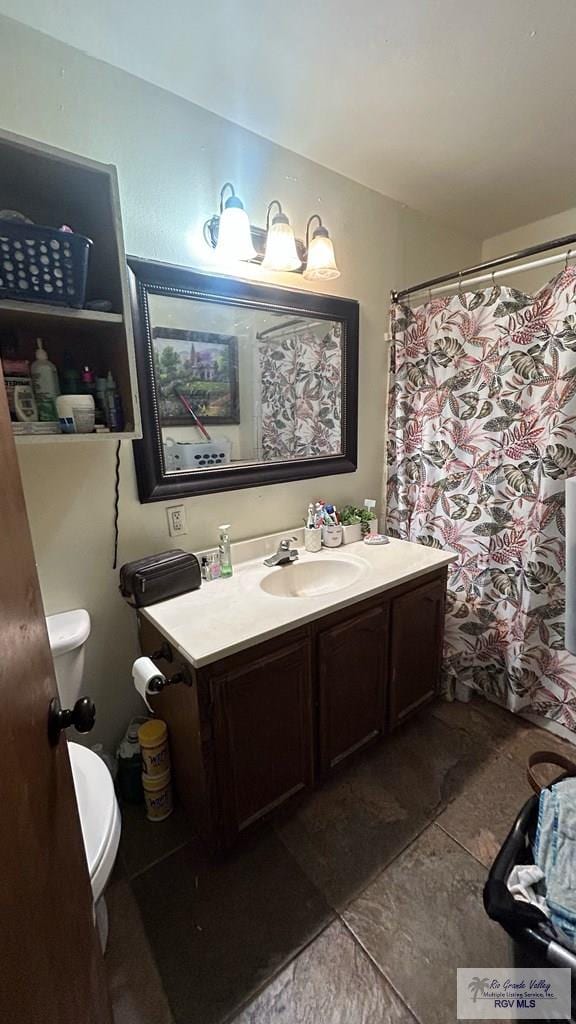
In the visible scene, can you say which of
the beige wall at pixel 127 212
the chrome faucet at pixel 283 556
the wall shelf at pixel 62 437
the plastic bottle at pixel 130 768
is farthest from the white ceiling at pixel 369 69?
the plastic bottle at pixel 130 768

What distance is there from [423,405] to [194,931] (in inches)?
79.2

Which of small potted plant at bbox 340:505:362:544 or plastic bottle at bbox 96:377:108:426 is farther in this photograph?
small potted plant at bbox 340:505:362:544

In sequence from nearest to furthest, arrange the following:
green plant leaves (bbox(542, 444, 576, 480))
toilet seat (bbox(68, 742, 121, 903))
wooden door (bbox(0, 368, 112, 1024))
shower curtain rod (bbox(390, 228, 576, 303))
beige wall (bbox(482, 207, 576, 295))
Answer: wooden door (bbox(0, 368, 112, 1024)), toilet seat (bbox(68, 742, 121, 903)), shower curtain rod (bbox(390, 228, 576, 303)), green plant leaves (bbox(542, 444, 576, 480)), beige wall (bbox(482, 207, 576, 295))

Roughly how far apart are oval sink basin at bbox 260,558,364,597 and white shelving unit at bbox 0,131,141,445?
2.53 ft

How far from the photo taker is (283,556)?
1640 mm

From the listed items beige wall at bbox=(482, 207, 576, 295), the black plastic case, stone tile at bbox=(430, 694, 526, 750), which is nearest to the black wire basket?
the black plastic case

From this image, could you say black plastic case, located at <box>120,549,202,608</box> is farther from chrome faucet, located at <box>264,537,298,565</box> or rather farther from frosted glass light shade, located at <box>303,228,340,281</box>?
frosted glass light shade, located at <box>303,228,340,281</box>

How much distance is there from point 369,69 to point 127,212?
0.84 meters

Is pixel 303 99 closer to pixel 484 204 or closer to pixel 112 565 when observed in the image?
pixel 484 204

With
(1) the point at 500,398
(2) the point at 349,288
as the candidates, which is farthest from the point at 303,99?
(1) the point at 500,398

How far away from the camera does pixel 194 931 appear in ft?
3.62

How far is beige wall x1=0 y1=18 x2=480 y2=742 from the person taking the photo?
1.13 meters

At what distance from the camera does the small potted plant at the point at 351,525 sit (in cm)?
187

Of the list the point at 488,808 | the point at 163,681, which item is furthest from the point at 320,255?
the point at 488,808
